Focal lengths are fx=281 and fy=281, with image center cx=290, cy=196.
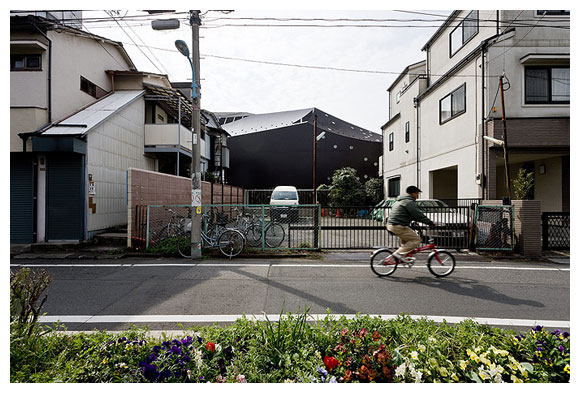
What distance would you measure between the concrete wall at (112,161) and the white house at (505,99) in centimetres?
1375

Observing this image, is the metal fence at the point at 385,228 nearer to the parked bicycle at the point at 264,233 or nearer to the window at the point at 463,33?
the parked bicycle at the point at 264,233

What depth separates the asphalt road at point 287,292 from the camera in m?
4.35

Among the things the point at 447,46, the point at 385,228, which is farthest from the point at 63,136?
the point at 447,46

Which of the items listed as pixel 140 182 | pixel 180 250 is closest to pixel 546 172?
pixel 180 250

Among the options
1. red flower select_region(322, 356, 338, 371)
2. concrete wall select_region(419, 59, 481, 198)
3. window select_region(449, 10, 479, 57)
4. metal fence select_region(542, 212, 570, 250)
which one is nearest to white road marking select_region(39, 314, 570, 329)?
red flower select_region(322, 356, 338, 371)

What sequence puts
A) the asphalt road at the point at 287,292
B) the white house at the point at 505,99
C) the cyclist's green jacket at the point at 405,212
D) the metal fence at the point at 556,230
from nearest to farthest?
the asphalt road at the point at 287,292
the cyclist's green jacket at the point at 405,212
the metal fence at the point at 556,230
the white house at the point at 505,99

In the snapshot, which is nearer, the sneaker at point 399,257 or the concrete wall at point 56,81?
the sneaker at point 399,257

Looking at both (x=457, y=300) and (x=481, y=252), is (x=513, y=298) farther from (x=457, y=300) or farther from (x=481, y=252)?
(x=481, y=252)

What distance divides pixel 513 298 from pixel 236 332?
16.6ft

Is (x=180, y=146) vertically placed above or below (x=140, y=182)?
above

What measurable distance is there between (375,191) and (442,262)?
1893cm

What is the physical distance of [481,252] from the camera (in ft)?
29.1

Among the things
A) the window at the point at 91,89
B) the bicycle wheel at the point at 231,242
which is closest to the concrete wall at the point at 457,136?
the bicycle wheel at the point at 231,242

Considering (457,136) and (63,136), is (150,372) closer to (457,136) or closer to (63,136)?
(63,136)
